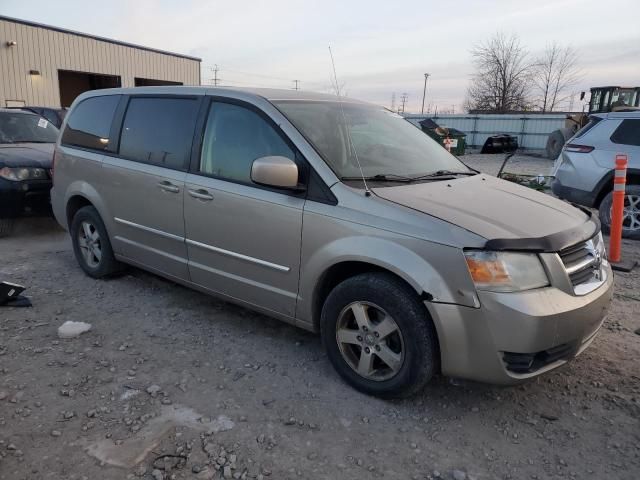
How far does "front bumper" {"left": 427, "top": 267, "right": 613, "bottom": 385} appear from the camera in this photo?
8.07 ft

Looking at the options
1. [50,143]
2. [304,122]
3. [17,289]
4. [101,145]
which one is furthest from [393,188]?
Result: [50,143]

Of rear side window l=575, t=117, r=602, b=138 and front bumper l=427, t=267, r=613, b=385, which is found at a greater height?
rear side window l=575, t=117, r=602, b=138

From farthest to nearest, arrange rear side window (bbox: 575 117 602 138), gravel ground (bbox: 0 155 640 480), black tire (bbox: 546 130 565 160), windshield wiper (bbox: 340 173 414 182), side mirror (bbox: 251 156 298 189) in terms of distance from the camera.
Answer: black tire (bbox: 546 130 565 160)
rear side window (bbox: 575 117 602 138)
windshield wiper (bbox: 340 173 414 182)
side mirror (bbox: 251 156 298 189)
gravel ground (bbox: 0 155 640 480)

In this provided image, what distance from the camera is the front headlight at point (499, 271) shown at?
2484 mm

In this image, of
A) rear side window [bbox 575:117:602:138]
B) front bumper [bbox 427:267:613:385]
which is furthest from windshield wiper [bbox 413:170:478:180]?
rear side window [bbox 575:117:602:138]

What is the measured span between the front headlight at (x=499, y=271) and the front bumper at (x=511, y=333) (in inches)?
1.7

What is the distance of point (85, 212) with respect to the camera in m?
4.74

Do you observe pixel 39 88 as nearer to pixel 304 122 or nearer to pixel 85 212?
pixel 85 212

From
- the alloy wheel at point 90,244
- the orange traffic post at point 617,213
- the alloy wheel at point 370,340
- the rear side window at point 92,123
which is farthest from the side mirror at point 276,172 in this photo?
the orange traffic post at point 617,213

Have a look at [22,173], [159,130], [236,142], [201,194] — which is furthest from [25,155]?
[236,142]

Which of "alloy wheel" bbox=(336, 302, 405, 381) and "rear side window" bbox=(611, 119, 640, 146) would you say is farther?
"rear side window" bbox=(611, 119, 640, 146)

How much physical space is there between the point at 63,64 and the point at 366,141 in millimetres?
23833

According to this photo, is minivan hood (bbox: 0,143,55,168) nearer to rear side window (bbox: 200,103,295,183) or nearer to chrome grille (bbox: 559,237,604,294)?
rear side window (bbox: 200,103,295,183)

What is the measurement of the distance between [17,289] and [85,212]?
93 centimetres
